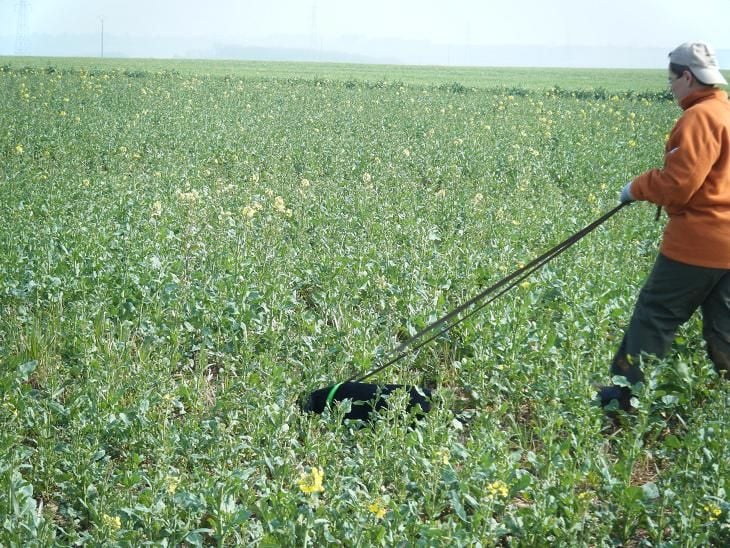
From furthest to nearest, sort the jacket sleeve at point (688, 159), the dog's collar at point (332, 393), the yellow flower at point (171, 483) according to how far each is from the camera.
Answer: the dog's collar at point (332, 393)
the jacket sleeve at point (688, 159)
the yellow flower at point (171, 483)

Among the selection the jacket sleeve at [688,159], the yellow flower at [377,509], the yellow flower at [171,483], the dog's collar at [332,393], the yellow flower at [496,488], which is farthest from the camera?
the dog's collar at [332,393]

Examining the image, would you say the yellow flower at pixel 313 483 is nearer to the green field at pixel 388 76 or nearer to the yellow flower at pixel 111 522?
the yellow flower at pixel 111 522

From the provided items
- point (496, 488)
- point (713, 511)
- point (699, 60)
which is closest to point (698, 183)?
point (699, 60)

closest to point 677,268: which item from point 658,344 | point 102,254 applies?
point 658,344

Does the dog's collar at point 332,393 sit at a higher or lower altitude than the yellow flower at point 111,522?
higher

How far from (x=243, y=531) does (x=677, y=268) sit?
2633 mm

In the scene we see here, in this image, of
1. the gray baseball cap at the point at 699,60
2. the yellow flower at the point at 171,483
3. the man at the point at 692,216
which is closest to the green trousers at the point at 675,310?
the man at the point at 692,216

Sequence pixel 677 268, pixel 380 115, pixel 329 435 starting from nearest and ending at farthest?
pixel 329 435
pixel 677 268
pixel 380 115

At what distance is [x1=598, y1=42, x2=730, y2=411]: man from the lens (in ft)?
13.3

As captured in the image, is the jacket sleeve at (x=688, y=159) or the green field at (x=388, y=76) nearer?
the jacket sleeve at (x=688, y=159)

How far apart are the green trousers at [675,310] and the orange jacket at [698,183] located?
9cm

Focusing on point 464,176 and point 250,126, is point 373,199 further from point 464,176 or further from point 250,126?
point 250,126

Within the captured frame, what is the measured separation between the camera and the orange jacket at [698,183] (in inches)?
159

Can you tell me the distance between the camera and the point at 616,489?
11.4ft
